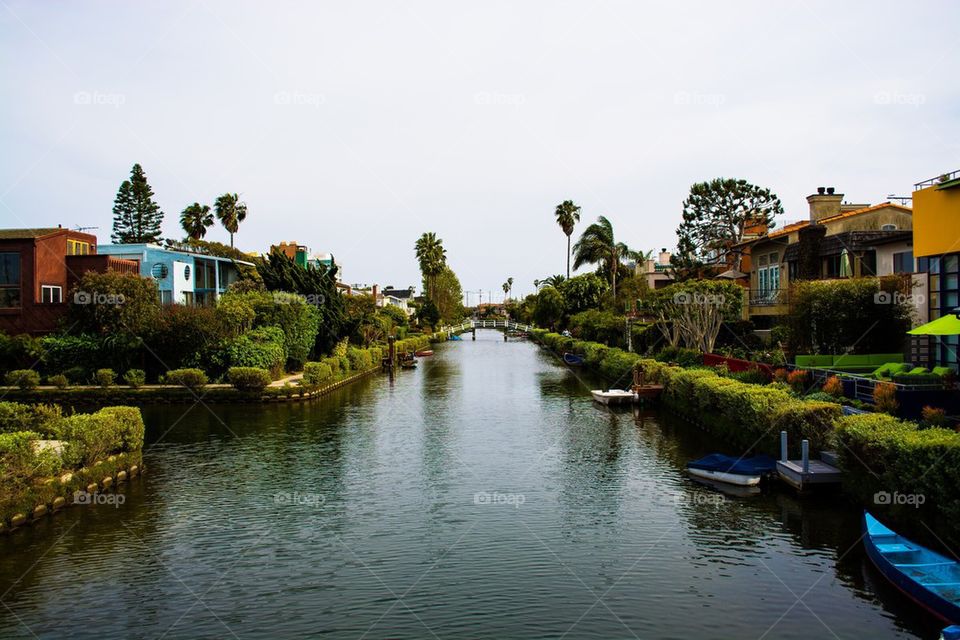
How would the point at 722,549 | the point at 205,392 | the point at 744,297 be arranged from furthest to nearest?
the point at 744,297
the point at 205,392
the point at 722,549

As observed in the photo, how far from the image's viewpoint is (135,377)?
43.7 metres

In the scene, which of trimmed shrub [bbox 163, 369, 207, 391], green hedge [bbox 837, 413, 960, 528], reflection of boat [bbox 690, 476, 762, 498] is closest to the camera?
green hedge [bbox 837, 413, 960, 528]

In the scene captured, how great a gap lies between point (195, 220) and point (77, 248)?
143ft

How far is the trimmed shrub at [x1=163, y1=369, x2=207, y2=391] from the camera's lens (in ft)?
142

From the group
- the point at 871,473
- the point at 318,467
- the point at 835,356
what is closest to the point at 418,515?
the point at 318,467

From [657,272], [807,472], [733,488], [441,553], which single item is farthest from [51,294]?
[657,272]

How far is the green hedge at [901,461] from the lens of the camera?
1522cm

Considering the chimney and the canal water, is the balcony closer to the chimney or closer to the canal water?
the chimney

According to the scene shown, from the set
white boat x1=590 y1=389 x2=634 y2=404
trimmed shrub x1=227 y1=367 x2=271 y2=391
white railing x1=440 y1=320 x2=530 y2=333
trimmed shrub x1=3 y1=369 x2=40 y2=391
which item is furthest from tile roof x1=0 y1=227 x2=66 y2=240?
white railing x1=440 y1=320 x2=530 y2=333

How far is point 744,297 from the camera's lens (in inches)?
1984

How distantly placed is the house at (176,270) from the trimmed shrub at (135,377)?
12135mm

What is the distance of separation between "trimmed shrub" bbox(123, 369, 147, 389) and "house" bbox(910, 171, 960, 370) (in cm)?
4275

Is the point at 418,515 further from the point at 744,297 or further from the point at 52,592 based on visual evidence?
the point at 744,297

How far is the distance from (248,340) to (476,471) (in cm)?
2675
